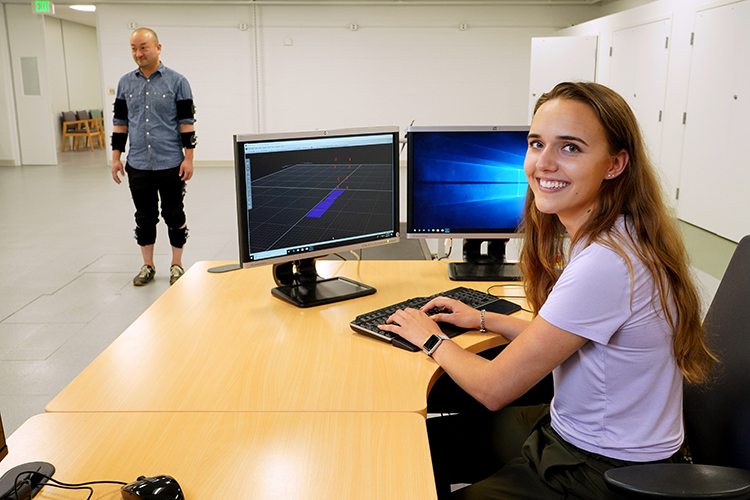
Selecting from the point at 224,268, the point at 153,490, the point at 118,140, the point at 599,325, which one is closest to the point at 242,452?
the point at 153,490

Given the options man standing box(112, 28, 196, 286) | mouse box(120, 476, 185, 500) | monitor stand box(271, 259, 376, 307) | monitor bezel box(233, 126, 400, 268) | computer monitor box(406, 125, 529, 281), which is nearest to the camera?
mouse box(120, 476, 185, 500)

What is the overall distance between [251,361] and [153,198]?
3.17 meters

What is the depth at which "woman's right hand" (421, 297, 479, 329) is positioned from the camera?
1.61m

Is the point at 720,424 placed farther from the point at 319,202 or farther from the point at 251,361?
the point at 319,202

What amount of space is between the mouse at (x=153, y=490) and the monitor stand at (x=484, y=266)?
51.0 inches

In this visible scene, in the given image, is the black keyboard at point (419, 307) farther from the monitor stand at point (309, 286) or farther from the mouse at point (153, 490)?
the mouse at point (153, 490)

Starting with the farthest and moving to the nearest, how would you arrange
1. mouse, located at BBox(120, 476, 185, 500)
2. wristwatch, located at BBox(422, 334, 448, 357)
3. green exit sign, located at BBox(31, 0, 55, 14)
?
Result: green exit sign, located at BBox(31, 0, 55, 14)
wristwatch, located at BBox(422, 334, 448, 357)
mouse, located at BBox(120, 476, 185, 500)

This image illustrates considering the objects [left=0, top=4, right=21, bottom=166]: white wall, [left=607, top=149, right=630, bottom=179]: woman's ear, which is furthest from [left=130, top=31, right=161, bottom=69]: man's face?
[left=0, top=4, right=21, bottom=166]: white wall

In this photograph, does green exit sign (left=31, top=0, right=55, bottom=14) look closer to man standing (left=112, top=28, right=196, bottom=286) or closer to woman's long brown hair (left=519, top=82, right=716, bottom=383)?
man standing (left=112, top=28, right=196, bottom=286)

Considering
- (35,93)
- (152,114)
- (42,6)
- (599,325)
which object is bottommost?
(599,325)

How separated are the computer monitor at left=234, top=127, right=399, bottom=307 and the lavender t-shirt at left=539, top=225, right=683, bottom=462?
84 cm

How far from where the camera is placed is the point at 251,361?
144 cm

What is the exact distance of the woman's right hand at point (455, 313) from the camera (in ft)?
5.28

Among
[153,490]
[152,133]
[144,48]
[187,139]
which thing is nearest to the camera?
[153,490]
